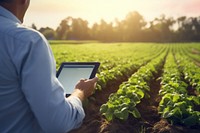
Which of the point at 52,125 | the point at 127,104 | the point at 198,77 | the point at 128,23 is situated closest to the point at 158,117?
the point at 127,104

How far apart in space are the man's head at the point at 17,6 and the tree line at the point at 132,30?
100757 mm

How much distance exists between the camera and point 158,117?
25.0ft

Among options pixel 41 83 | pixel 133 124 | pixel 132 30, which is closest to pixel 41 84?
pixel 41 83

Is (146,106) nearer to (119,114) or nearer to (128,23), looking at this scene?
(119,114)

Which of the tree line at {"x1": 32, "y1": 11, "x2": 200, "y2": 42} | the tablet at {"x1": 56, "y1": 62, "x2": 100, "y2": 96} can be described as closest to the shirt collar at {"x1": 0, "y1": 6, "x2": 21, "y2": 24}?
the tablet at {"x1": 56, "y1": 62, "x2": 100, "y2": 96}

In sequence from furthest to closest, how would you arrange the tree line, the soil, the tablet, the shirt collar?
the tree line < the soil < the tablet < the shirt collar

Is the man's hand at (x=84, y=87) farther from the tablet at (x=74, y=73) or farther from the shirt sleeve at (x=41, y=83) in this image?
the shirt sleeve at (x=41, y=83)

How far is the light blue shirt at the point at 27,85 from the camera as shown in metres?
2.00

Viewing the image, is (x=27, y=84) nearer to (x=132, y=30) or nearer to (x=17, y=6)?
(x=17, y=6)

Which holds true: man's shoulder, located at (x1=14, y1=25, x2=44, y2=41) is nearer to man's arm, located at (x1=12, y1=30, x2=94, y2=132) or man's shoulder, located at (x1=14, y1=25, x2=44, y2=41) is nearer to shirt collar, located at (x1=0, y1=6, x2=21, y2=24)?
man's arm, located at (x1=12, y1=30, x2=94, y2=132)

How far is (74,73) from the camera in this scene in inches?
115

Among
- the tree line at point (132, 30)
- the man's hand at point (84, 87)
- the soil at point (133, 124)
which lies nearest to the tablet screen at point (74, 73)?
the man's hand at point (84, 87)

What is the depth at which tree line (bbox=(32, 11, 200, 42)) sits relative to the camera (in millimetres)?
105969

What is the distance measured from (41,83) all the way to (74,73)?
923 mm
